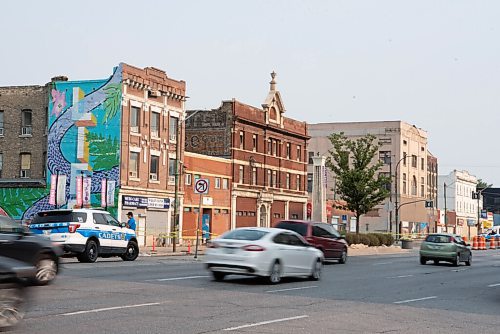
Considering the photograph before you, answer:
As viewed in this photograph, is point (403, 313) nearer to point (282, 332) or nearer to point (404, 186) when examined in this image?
point (282, 332)

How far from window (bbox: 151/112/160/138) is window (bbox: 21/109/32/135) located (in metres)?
8.46

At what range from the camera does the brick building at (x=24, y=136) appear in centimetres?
5528

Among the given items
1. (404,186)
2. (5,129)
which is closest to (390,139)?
(404,186)

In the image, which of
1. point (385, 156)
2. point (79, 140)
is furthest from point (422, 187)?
point (79, 140)

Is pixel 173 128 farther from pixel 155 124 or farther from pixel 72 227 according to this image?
pixel 72 227

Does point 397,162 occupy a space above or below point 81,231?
above

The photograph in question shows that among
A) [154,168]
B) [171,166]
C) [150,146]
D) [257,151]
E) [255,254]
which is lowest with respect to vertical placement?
[255,254]

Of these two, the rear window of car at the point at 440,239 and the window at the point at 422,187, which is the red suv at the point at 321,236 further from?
the window at the point at 422,187

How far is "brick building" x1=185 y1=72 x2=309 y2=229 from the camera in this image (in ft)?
217

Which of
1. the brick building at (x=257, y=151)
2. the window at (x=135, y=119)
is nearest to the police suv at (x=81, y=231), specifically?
the window at (x=135, y=119)

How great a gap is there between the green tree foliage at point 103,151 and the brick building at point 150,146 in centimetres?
53

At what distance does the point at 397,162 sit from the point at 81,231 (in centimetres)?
8298

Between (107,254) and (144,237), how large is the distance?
84.4ft

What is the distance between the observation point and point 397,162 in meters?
107
